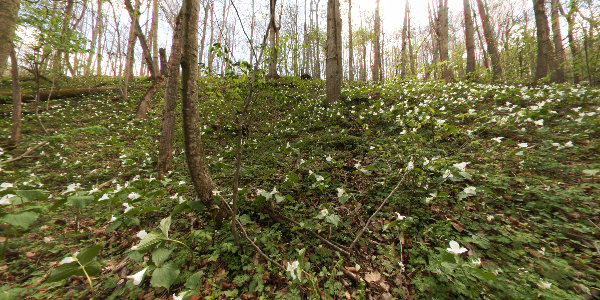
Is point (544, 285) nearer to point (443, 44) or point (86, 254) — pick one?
point (86, 254)

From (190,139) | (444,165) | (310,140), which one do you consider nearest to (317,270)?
(190,139)

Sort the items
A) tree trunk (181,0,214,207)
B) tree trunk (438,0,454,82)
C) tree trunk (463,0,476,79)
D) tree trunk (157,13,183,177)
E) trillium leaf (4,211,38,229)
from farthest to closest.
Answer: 1. tree trunk (438,0,454,82)
2. tree trunk (463,0,476,79)
3. tree trunk (157,13,183,177)
4. tree trunk (181,0,214,207)
5. trillium leaf (4,211,38,229)

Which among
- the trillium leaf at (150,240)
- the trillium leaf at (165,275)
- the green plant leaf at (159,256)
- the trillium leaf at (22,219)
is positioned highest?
the trillium leaf at (22,219)

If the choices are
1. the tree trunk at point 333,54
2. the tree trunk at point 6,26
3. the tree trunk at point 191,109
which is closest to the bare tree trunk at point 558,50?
the tree trunk at point 333,54

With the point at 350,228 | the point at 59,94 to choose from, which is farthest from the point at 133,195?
the point at 59,94

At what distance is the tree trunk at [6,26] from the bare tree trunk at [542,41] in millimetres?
10256

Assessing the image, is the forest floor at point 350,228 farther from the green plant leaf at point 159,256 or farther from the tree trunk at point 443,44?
the tree trunk at point 443,44

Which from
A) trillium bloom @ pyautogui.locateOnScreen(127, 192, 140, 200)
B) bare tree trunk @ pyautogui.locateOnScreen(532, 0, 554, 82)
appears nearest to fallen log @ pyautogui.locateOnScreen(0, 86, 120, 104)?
trillium bloom @ pyautogui.locateOnScreen(127, 192, 140, 200)

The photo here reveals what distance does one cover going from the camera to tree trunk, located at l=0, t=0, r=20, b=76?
1.95 m

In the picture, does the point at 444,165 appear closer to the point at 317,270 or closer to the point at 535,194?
the point at 535,194

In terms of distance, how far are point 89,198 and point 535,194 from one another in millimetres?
4087

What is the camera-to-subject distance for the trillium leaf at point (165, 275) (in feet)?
3.80

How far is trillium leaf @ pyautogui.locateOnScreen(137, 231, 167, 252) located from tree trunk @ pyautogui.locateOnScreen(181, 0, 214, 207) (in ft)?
1.86

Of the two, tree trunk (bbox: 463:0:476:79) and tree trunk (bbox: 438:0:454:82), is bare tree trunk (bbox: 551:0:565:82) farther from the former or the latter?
tree trunk (bbox: 438:0:454:82)
